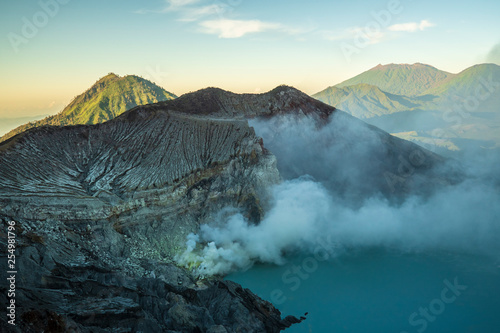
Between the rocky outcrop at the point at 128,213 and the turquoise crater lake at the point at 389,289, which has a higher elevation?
the rocky outcrop at the point at 128,213

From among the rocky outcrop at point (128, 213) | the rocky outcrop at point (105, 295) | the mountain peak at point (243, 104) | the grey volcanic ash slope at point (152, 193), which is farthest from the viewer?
the mountain peak at point (243, 104)

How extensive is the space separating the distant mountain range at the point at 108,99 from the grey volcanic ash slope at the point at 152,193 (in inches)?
3577

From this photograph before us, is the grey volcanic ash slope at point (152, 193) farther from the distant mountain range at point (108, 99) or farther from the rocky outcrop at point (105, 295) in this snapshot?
the distant mountain range at point (108, 99)

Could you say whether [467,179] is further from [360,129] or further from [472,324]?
[472,324]

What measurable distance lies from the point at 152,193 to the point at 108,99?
120822mm

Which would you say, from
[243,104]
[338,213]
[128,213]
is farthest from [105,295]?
[243,104]

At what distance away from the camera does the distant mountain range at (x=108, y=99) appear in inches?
5399

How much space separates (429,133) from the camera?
15912 centimetres

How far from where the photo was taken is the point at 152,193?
40281 millimetres

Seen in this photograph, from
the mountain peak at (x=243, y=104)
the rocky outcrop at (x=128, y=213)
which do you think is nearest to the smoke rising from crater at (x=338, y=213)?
the mountain peak at (x=243, y=104)

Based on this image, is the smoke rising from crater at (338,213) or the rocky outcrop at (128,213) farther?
the smoke rising from crater at (338,213)

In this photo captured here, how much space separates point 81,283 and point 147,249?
38.5ft

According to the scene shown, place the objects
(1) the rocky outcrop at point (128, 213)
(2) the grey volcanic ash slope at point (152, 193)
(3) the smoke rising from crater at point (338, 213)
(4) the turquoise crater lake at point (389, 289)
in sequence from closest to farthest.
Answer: (1) the rocky outcrop at point (128, 213) < (2) the grey volcanic ash slope at point (152, 193) < (4) the turquoise crater lake at point (389, 289) < (3) the smoke rising from crater at point (338, 213)

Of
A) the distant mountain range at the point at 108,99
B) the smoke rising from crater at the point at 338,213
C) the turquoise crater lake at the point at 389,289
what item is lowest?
the turquoise crater lake at the point at 389,289
